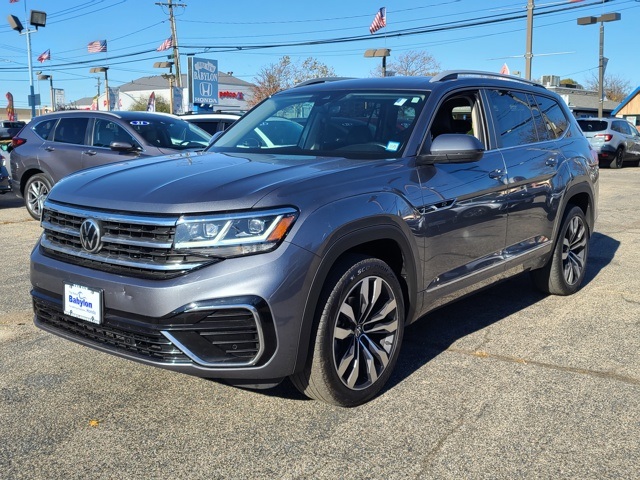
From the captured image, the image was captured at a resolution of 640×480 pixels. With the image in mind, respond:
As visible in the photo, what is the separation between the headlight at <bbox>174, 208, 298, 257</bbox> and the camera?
311 cm

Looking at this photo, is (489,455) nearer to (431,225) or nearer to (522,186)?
(431,225)

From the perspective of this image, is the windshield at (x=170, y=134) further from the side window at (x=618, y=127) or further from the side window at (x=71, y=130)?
the side window at (x=618, y=127)

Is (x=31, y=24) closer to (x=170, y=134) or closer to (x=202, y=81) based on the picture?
(x=202, y=81)

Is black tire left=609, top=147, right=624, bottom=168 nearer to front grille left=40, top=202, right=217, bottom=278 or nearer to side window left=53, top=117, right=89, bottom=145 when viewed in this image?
side window left=53, top=117, right=89, bottom=145

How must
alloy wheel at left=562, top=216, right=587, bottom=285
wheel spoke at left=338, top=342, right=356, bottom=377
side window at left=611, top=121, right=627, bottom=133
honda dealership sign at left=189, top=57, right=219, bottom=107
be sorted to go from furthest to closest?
1. honda dealership sign at left=189, top=57, right=219, bottom=107
2. side window at left=611, top=121, right=627, bottom=133
3. alloy wheel at left=562, top=216, right=587, bottom=285
4. wheel spoke at left=338, top=342, right=356, bottom=377

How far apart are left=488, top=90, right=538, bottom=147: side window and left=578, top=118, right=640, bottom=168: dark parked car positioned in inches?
773

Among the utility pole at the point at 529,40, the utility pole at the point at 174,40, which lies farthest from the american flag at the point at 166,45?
the utility pole at the point at 529,40

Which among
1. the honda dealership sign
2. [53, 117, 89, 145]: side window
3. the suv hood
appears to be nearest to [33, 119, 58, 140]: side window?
[53, 117, 89, 145]: side window

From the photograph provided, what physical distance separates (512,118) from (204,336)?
3251mm

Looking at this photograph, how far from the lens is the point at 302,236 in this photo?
3168mm

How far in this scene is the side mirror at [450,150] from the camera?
4.03 metres

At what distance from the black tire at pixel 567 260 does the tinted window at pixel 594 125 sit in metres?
19.7

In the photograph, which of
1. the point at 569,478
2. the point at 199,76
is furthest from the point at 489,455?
the point at 199,76

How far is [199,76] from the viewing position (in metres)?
28.8
